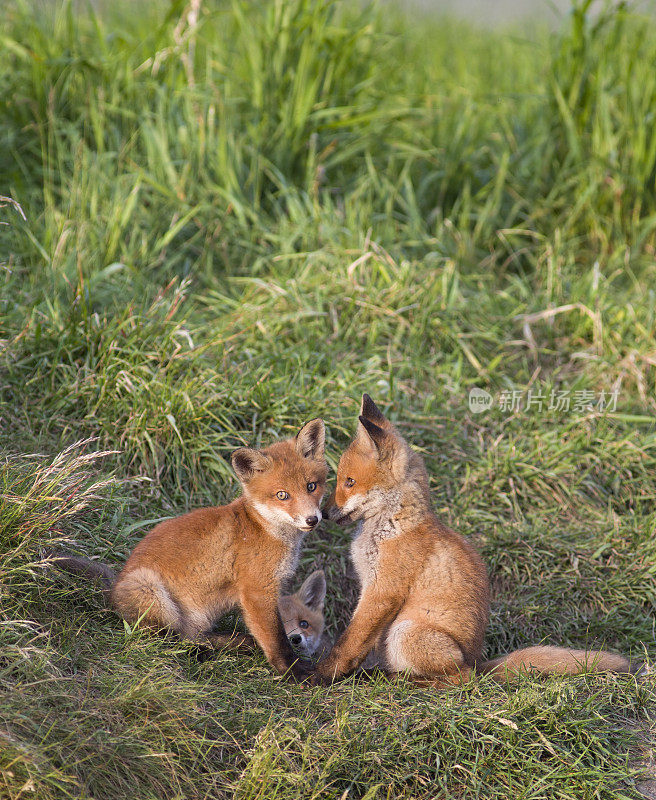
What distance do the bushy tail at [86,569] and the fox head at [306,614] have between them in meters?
0.88

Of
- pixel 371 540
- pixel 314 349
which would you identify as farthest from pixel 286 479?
pixel 314 349

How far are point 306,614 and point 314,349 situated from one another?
2.02 meters

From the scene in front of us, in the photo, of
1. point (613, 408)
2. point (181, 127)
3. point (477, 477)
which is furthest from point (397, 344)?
point (181, 127)

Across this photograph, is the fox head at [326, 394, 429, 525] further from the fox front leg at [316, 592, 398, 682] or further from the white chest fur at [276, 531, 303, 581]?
the fox front leg at [316, 592, 398, 682]

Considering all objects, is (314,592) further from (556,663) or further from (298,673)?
(556,663)

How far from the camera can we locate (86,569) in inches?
152

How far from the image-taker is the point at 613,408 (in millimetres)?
5609

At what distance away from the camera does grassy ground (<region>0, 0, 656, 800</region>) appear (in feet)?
10.4

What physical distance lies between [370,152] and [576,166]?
1823mm

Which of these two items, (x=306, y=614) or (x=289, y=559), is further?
(x=306, y=614)

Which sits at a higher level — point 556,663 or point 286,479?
point 286,479

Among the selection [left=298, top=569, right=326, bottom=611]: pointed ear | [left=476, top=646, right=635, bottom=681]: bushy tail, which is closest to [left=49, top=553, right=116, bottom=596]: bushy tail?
[left=298, top=569, right=326, bottom=611]: pointed ear

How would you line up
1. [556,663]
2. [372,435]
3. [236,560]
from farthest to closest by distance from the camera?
[372,435] → [236,560] → [556,663]

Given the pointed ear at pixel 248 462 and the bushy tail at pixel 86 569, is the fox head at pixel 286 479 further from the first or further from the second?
the bushy tail at pixel 86 569
